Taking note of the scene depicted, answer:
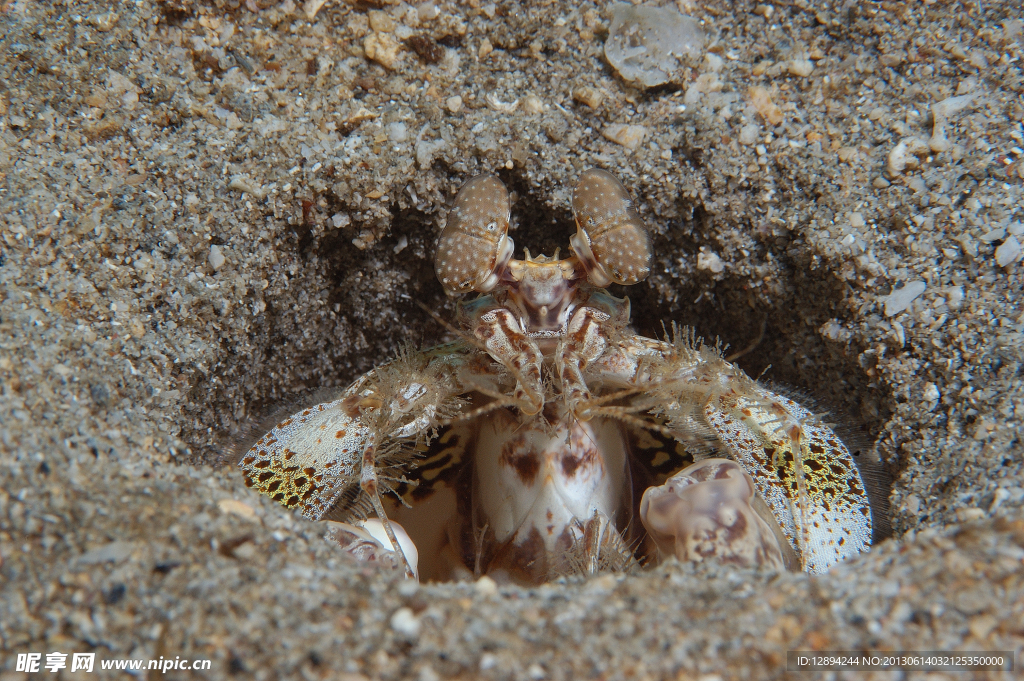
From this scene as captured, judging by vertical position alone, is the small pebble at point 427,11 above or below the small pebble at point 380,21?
above

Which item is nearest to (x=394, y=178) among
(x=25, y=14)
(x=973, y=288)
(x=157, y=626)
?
(x=25, y=14)

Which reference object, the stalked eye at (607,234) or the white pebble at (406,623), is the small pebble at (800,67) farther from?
the white pebble at (406,623)

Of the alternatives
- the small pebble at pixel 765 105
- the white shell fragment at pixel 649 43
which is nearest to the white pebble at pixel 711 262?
the small pebble at pixel 765 105

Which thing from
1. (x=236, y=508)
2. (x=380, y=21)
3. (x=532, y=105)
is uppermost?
(x=380, y=21)

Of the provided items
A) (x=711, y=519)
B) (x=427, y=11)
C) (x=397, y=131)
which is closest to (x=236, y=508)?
(x=711, y=519)

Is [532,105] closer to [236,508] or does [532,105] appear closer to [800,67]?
[800,67]

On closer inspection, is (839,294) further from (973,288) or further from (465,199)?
(465,199)
